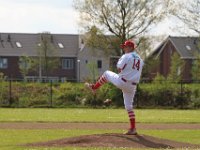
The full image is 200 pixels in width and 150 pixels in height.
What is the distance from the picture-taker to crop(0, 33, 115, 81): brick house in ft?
305

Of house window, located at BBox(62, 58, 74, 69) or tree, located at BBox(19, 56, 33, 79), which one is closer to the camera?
tree, located at BBox(19, 56, 33, 79)

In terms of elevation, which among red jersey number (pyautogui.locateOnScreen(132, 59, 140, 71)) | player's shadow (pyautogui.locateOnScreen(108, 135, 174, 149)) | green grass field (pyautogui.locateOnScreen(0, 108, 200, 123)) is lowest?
green grass field (pyautogui.locateOnScreen(0, 108, 200, 123))

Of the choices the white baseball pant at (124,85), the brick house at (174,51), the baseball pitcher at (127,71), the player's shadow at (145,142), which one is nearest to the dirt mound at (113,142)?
the player's shadow at (145,142)

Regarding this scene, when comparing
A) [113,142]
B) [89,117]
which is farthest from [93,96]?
[113,142]

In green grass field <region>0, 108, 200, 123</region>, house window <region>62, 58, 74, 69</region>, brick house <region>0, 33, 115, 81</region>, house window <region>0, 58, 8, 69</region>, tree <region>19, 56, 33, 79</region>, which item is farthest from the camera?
house window <region>62, 58, 74, 69</region>

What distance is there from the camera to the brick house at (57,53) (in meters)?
92.8

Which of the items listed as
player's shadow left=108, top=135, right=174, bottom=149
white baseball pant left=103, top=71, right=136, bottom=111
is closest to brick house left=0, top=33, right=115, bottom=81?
white baseball pant left=103, top=71, right=136, bottom=111

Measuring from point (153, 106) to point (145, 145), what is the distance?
28889 millimetres

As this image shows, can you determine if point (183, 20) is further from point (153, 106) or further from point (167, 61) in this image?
point (167, 61)

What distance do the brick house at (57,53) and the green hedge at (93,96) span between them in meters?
48.2

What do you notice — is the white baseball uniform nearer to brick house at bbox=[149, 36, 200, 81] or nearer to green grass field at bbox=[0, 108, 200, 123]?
green grass field at bbox=[0, 108, 200, 123]

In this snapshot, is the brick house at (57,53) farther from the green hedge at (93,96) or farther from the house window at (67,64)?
the green hedge at (93,96)

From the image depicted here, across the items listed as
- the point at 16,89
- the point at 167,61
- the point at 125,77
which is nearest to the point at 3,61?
the point at 167,61

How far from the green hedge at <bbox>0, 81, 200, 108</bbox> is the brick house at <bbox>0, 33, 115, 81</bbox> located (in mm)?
48178
